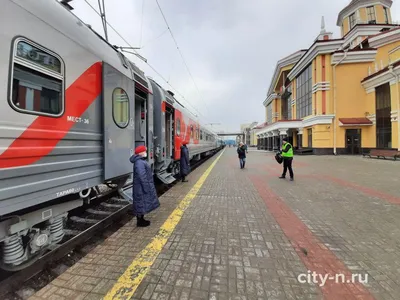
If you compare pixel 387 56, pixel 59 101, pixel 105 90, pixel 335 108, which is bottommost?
pixel 59 101

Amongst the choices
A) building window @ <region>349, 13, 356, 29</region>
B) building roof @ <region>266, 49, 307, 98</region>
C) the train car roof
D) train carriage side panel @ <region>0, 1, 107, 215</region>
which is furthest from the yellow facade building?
train carriage side panel @ <region>0, 1, 107, 215</region>

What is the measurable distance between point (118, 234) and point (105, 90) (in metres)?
2.43

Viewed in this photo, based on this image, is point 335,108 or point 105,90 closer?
point 105,90

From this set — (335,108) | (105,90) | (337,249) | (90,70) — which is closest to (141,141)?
(105,90)

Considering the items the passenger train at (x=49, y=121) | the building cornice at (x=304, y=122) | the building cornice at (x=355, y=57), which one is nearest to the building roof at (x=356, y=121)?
the building cornice at (x=304, y=122)

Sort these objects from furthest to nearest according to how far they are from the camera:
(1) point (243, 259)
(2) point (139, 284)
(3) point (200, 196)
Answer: (3) point (200, 196) → (1) point (243, 259) → (2) point (139, 284)

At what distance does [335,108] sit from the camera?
26.1m

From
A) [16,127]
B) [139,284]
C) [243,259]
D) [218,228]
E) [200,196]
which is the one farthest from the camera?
[200,196]

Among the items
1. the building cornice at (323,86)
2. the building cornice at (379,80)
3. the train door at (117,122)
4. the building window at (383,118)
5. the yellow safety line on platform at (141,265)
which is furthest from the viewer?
the building cornice at (323,86)

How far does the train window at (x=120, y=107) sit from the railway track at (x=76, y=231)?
6.19 feet

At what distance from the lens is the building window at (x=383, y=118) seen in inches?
892

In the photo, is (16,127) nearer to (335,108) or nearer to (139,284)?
(139,284)

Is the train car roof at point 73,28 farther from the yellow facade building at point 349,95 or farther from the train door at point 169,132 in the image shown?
the yellow facade building at point 349,95

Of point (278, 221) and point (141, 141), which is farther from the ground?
point (141, 141)
